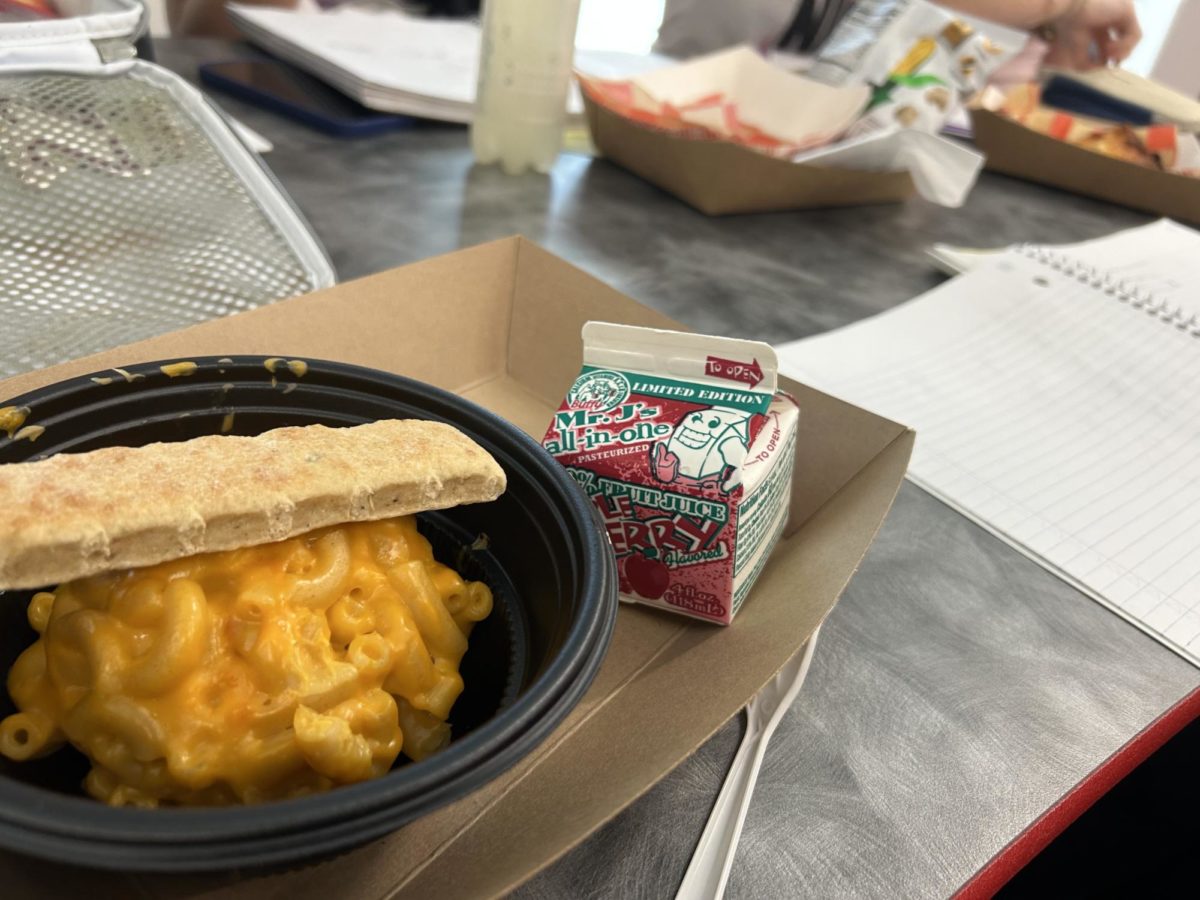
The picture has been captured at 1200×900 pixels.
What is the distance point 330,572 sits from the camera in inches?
22.8

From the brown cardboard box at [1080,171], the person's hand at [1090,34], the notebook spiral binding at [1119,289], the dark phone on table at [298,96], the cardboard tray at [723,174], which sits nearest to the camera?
the notebook spiral binding at [1119,289]

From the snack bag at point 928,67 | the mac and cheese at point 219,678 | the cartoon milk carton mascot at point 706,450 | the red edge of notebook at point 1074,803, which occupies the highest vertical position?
the snack bag at point 928,67

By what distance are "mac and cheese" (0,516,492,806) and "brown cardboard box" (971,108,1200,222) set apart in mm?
2079

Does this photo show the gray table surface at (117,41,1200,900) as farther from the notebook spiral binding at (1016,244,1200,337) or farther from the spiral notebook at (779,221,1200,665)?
the notebook spiral binding at (1016,244,1200,337)

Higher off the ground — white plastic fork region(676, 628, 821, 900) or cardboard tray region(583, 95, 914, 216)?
cardboard tray region(583, 95, 914, 216)

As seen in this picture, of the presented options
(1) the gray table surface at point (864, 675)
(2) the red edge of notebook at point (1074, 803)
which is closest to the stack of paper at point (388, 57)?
(1) the gray table surface at point (864, 675)

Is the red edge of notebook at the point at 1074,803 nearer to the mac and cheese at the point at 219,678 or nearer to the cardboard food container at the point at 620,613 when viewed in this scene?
the cardboard food container at the point at 620,613

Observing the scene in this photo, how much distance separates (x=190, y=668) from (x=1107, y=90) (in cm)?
266

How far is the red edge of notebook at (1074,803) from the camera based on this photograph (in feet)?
1.94

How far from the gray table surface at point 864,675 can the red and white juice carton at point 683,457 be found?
13 cm

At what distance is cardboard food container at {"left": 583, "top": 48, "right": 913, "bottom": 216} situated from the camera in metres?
1.53

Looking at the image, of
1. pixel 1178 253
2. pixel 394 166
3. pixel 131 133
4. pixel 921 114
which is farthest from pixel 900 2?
pixel 131 133

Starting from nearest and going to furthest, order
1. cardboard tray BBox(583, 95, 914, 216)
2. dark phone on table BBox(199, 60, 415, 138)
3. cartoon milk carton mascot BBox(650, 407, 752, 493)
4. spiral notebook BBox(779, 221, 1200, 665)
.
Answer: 1. cartoon milk carton mascot BBox(650, 407, 752, 493)
2. spiral notebook BBox(779, 221, 1200, 665)
3. cardboard tray BBox(583, 95, 914, 216)
4. dark phone on table BBox(199, 60, 415, 138)

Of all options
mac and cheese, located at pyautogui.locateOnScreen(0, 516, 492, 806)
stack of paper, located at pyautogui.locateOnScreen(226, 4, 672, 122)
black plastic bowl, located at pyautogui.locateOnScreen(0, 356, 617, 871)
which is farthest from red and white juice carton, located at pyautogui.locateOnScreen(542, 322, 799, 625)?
stack of paper, located at pyautogui.locateOnScreen(226, 4, 672, 122)
